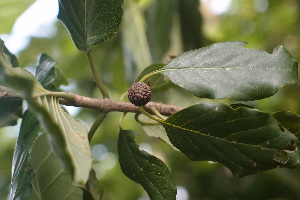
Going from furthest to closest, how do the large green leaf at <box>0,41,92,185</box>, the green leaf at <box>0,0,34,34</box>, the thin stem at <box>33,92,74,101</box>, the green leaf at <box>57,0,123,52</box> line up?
the green leaf at <box>0,0,34,34</box>
the green leaf at <box>57,0,123,52</box>
the thin stem at <box>33,92,74,101</box>
the large green leaf at <box>0,41,92,185</box>

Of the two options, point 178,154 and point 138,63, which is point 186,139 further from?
point 178,154

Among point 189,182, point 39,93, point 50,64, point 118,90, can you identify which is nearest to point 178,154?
point 189,182

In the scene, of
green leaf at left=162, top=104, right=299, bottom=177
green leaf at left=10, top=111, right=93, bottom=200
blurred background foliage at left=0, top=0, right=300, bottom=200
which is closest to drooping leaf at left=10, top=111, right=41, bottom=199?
green leaf at left=10, top=111, right=93, bottom=200

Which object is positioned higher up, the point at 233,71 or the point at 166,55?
the point at 233,71

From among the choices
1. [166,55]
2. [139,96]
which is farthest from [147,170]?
[166,55]

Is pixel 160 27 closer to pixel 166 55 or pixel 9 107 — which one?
pixel 166 55

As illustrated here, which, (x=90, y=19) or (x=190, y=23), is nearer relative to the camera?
(x=90, y=19)

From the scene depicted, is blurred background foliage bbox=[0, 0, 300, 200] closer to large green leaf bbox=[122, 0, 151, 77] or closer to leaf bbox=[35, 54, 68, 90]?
large green leaf bbox=[122, 0, 151, 77]
